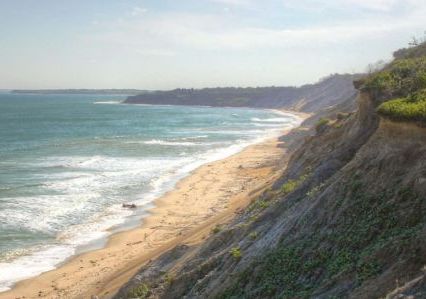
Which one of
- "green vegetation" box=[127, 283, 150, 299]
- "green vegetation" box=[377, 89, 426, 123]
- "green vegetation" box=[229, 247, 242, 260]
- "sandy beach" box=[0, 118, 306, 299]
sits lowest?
"sandy beach" box=[0, 118, 306, 299]

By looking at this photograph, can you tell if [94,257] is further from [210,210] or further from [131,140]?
[131,140]

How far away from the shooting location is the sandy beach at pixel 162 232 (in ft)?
69.9

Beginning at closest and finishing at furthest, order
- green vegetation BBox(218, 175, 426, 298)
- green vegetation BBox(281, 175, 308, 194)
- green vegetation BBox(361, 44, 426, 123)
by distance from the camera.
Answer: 1. green vegetation BBox(218, 175, 426, 298)
2. green vegetation BBox(361, 44, 426, 123)
3. green vegetation BBox(281, 175, 308, 194)

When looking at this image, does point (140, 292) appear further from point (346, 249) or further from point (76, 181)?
point (76, 181)

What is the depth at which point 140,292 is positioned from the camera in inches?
632

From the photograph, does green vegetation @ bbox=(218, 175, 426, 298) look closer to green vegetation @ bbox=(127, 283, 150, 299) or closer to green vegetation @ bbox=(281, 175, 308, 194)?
green vegetation @ bbox=(127, 283, 150, 299)

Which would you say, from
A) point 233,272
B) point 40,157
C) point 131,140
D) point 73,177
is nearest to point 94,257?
point 233,272

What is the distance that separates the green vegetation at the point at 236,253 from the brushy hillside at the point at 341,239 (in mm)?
41

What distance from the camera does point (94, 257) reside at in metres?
25.5

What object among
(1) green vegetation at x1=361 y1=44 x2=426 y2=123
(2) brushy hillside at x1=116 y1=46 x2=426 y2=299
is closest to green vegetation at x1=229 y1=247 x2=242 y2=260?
(2) brushy hillside at x1=116 y1=46 x2=426 y2=299

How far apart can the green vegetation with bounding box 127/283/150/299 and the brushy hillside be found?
0.04m

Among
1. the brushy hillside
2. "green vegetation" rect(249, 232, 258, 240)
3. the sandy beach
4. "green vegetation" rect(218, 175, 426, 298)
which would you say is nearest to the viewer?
the brushy hillside

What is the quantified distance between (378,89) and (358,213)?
6.38 metres

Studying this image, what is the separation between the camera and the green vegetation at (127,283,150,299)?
1577 cm
